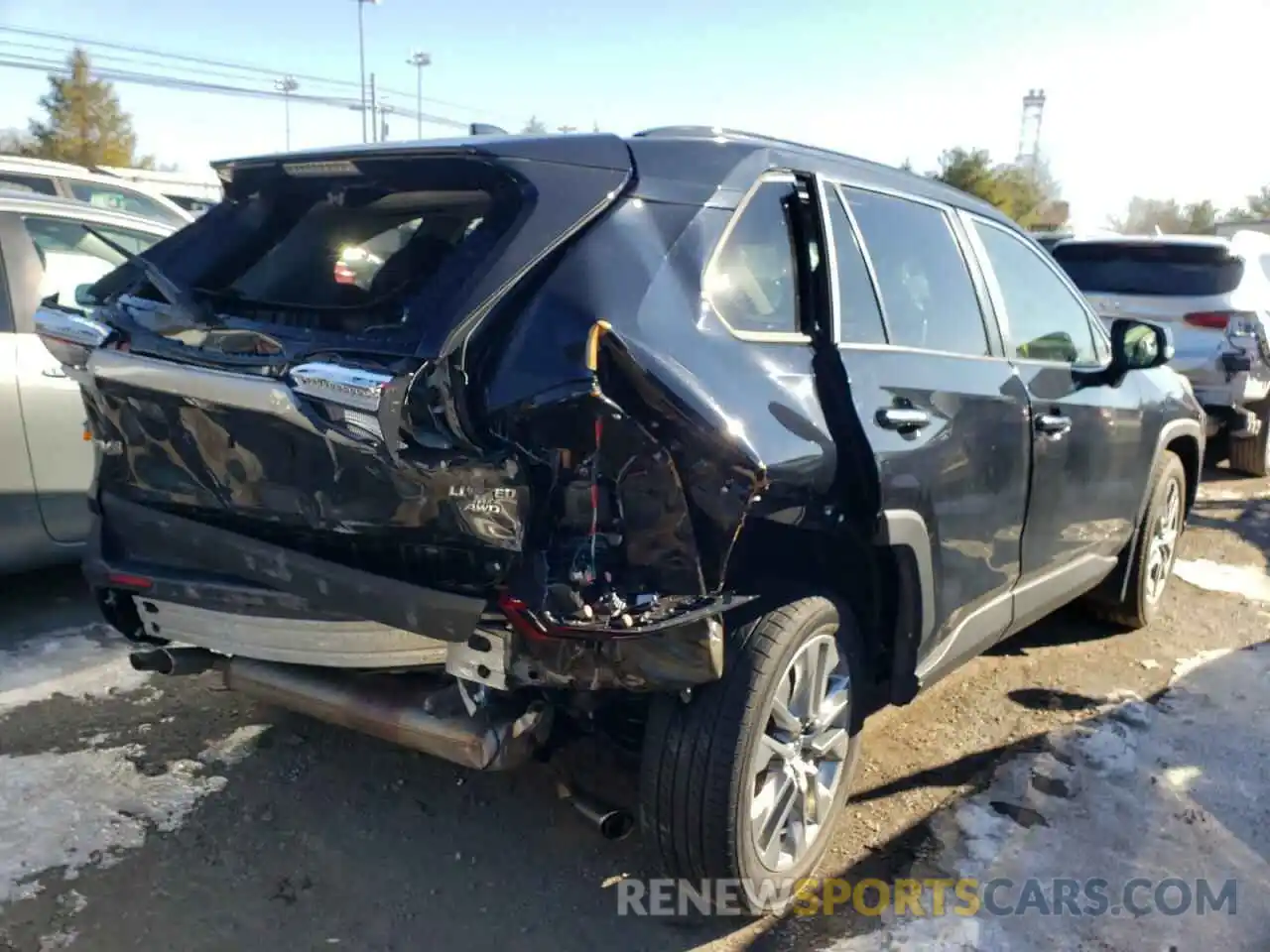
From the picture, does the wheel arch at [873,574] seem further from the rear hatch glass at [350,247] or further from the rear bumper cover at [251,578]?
the rear hatch glass at [350,247]

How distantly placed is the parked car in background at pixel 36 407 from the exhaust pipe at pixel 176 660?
1.73m

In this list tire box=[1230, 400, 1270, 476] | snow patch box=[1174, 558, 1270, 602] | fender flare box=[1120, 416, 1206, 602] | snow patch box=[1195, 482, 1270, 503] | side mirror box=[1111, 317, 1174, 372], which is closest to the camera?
side mirror box=[1111, 317, 1174, 372]

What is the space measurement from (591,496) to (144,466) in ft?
4.38

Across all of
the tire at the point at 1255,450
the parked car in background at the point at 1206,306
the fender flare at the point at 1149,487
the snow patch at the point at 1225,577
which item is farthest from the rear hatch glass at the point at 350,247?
the tire at the point at 1255,450

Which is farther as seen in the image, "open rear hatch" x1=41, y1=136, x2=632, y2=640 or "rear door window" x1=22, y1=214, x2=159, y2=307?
"rear door window" x1=22, y1=214, x2=159, y2=307

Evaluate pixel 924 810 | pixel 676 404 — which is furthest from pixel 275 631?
pixel 924 810

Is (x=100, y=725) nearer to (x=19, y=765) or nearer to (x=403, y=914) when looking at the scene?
(x=19, y=765)

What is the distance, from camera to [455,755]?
2.57m

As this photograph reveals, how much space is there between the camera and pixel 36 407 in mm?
4359

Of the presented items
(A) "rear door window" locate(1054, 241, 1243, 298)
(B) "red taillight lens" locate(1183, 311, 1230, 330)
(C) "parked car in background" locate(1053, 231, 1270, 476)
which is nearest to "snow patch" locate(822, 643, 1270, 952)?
(C) "parked car in background" locate(1053, 231, 1270, 476)

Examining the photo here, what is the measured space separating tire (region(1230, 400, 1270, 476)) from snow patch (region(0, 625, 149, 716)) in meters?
8.22

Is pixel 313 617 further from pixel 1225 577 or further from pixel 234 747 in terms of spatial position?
pixel 1225 577

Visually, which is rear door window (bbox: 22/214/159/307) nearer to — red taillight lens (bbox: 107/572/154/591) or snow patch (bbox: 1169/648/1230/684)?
red taillight lens (bbox: 107/572/154/591)

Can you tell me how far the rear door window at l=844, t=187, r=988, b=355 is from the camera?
10.5ft
